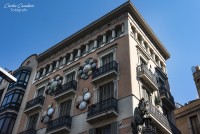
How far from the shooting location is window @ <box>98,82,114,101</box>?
21812mm

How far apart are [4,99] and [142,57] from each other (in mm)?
16991

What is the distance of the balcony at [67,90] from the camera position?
24312mm

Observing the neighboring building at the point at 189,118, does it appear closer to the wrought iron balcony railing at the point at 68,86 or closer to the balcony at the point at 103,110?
the balcony at the point at 103,110

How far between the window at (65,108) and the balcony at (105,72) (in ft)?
11.5

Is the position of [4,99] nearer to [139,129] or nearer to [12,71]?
[12,71]

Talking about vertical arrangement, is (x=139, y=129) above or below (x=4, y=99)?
below

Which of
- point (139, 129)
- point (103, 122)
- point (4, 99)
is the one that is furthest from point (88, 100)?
point (4, 99)

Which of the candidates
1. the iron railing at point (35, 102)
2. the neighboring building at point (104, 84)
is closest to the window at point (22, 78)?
the neighboring building at point (104, 84)

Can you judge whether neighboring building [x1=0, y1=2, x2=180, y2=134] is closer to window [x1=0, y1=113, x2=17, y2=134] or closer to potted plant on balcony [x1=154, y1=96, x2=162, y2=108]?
potted plant on balcony [x1=154, y1=96, x2=162, y2=108]

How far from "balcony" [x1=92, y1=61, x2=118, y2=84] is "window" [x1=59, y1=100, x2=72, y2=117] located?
3504 millimetres

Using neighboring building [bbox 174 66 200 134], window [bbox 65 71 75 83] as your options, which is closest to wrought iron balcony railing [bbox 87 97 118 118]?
window [bbox 65 71 75 83]

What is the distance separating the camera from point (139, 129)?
17750 mm

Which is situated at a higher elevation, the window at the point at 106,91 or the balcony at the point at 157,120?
the window at the point at 106,91

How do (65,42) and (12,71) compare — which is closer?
(65,42)
